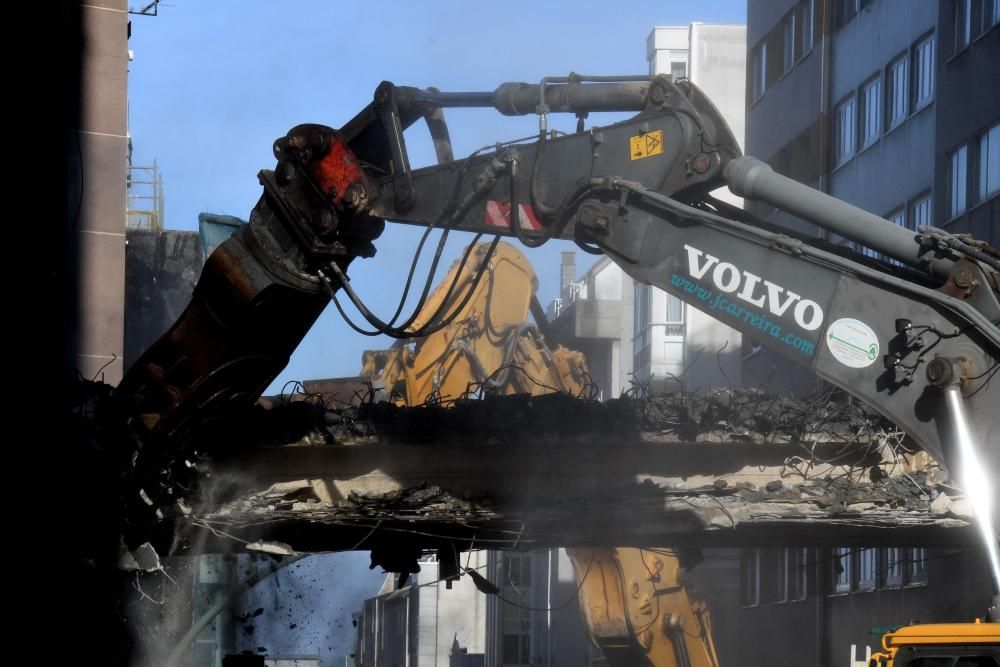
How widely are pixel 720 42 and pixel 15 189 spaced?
138 feet

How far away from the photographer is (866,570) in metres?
27.6

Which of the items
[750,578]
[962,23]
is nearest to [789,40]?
[962,23]

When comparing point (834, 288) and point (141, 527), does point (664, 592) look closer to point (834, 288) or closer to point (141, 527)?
point (141, 527)

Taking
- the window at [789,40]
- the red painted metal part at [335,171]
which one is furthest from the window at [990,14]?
the red painted metal part at [335,171]

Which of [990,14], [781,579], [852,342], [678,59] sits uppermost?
[678,59]

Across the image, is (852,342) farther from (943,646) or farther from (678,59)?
(678,59)

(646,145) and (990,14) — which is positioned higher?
(990,14)

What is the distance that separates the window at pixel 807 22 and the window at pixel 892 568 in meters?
12.0

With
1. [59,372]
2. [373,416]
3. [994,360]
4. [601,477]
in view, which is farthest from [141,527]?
[994,360]

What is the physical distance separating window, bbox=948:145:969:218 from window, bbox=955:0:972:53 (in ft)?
5.55

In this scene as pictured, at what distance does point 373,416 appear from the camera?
14789 mm

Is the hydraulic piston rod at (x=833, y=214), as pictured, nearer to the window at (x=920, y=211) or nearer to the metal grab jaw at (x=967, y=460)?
the metal grab jaw at (x=967, y=460)

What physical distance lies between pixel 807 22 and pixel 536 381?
57.1ft

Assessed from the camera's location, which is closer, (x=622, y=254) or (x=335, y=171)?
(x=622, y=254)
